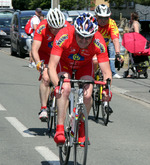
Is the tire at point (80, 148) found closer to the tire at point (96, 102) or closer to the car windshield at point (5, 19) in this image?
the tire at point (96, 102)

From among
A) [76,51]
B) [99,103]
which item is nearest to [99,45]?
[76,51]

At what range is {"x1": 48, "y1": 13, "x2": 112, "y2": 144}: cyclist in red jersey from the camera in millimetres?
5727

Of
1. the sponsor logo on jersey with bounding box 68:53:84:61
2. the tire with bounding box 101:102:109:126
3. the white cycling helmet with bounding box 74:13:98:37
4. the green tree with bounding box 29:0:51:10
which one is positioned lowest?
the green tree with bounding box 29:0:51:10

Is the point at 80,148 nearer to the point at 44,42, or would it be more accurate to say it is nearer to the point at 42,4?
the point at 44,42

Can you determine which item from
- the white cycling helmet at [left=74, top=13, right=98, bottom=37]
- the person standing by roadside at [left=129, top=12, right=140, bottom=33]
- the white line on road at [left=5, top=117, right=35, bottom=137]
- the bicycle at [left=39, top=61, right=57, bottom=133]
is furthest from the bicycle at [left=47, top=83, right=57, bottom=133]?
the person standing by roadside at [left=129, top=12, right=140, bottom=33]

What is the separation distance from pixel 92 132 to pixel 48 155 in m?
1.75

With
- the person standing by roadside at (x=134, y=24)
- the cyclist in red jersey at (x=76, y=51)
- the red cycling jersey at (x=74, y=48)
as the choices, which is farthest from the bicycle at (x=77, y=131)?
the person standing by roadside at (x=134, y=24)

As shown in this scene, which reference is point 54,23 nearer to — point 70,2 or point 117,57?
point 117,57

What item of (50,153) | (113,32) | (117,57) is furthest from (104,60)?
(113,32)

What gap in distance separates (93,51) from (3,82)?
879 cm

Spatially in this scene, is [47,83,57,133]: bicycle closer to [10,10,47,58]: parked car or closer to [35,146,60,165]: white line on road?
[35,146,60,165]: white line on road

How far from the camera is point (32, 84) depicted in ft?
47.1

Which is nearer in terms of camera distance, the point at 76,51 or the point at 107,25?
the point at 76,51

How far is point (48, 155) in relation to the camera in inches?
258
